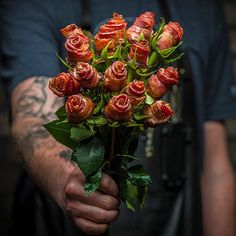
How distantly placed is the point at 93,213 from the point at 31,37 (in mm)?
552

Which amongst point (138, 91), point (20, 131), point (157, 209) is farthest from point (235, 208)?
point (138, 91)

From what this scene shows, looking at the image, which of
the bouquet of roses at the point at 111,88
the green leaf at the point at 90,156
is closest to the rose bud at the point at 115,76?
the bouquet of roses at the point at 111,88

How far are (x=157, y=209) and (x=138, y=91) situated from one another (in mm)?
652

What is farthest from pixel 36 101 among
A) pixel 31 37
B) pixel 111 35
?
pixel 111 35

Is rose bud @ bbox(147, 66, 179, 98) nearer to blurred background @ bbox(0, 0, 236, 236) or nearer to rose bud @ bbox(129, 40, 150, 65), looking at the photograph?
rose bud @ bbox(129, 40, 150, 65)

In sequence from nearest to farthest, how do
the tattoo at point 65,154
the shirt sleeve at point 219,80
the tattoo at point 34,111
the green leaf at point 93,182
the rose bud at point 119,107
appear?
1. the rose bud at point 119,107
2. the green leaf at point 93,182
3. the tattoo at point 65,154
4. the tattoo at point 34,111
5. the shirt sleeve at point 219,80

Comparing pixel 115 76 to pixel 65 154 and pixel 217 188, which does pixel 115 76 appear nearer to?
pixel 65 154

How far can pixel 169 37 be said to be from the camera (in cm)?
97

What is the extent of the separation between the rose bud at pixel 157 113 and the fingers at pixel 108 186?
0.41ft

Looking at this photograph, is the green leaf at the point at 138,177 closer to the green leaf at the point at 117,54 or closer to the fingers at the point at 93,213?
the fingers at the point at 93,213

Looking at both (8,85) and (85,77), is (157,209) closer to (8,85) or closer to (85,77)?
(8,85)

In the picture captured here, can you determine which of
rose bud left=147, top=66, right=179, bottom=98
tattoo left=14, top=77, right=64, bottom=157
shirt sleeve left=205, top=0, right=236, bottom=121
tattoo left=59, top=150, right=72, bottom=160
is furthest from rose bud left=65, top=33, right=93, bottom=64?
shirt sleeve left=205, top=0, right=236, bottom=121

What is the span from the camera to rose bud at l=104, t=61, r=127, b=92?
921 millimetres

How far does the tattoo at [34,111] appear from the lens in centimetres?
138
